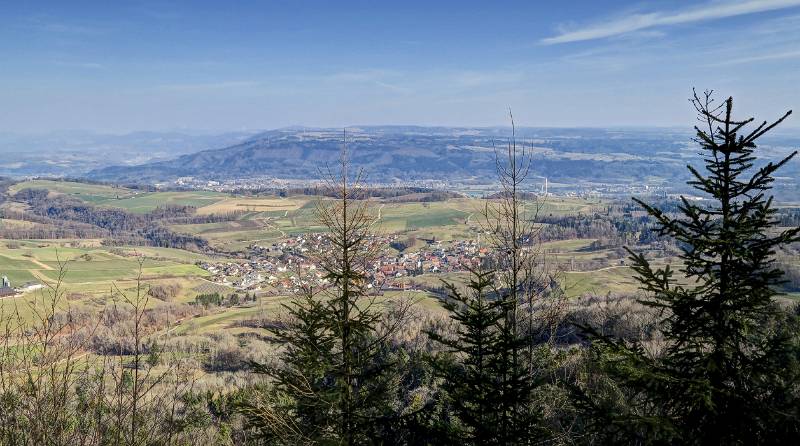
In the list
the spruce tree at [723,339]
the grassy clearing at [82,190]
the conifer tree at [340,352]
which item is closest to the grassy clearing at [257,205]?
the grassy clearing at [82,190]

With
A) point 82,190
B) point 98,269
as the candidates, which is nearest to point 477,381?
point 98,269

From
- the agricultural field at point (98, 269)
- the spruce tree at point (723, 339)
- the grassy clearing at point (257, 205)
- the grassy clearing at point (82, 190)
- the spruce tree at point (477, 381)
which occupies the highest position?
the spruce tree at point (723, 339)

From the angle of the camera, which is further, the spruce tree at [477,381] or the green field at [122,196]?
the green field at [122,196]

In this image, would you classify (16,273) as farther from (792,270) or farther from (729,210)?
(792,270)

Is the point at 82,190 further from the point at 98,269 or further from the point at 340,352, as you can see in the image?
the point at 340,352

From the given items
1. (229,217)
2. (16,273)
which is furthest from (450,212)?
(16,273)

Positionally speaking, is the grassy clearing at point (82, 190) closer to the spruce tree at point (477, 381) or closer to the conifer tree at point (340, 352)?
the conifer tree at point (340, 352)

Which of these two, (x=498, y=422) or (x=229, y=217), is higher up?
(x=498, y=422)

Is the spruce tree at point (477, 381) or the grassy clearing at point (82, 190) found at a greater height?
the spruce tree at point (477, 381)

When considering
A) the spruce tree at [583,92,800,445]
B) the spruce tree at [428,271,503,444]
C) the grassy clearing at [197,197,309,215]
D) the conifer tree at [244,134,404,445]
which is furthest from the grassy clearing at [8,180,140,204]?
the spruce tree at [583,92,800,445]

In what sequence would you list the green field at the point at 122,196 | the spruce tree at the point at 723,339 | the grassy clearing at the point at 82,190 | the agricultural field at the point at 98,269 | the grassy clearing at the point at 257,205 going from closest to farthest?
the spruce tree at the point at 723,339 → the agricultural field at the point at 98,269 → the grassy clearing at the point at 257,205 → the green field at the point at 122,196 → the grassy clearing at the point at 82,190

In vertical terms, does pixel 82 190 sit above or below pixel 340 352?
below
